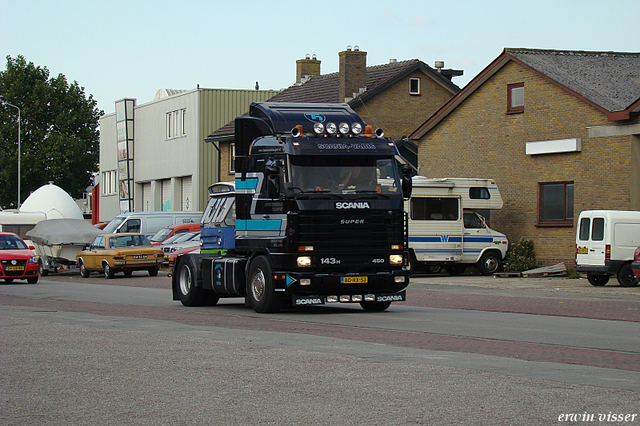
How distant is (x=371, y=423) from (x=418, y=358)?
3827 mm

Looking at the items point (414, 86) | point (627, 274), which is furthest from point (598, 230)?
point (414, 86)

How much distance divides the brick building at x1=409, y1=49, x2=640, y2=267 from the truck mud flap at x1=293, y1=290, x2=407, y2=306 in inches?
581

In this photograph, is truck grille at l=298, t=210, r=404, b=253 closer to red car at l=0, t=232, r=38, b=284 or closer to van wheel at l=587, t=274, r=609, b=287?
van wheel at l=587, t=274, r=609, b=287

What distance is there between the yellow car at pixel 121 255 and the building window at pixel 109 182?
35.6 metres

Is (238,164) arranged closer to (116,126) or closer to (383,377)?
(383,377)

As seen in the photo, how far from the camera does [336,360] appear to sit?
10703 millimetres

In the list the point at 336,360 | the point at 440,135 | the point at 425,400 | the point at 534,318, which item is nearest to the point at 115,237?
the point at 440,135

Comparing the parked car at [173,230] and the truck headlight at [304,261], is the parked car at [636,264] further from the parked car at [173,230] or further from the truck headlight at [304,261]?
the parked car at [173,230]

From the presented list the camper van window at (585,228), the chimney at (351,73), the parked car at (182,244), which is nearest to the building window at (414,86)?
the chimney at (351,73)

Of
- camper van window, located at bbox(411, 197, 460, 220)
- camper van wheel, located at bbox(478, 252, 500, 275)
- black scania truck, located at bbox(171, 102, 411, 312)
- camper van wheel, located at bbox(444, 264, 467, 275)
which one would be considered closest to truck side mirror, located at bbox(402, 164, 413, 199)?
black scania truck, located at bbox(171, 102, 411, 312)

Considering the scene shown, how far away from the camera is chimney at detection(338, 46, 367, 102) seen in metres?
46.6

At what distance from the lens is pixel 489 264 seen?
→ 1293 inches

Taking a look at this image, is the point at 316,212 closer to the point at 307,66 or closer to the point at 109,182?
the point at 307,66

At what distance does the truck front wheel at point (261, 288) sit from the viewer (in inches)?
675
